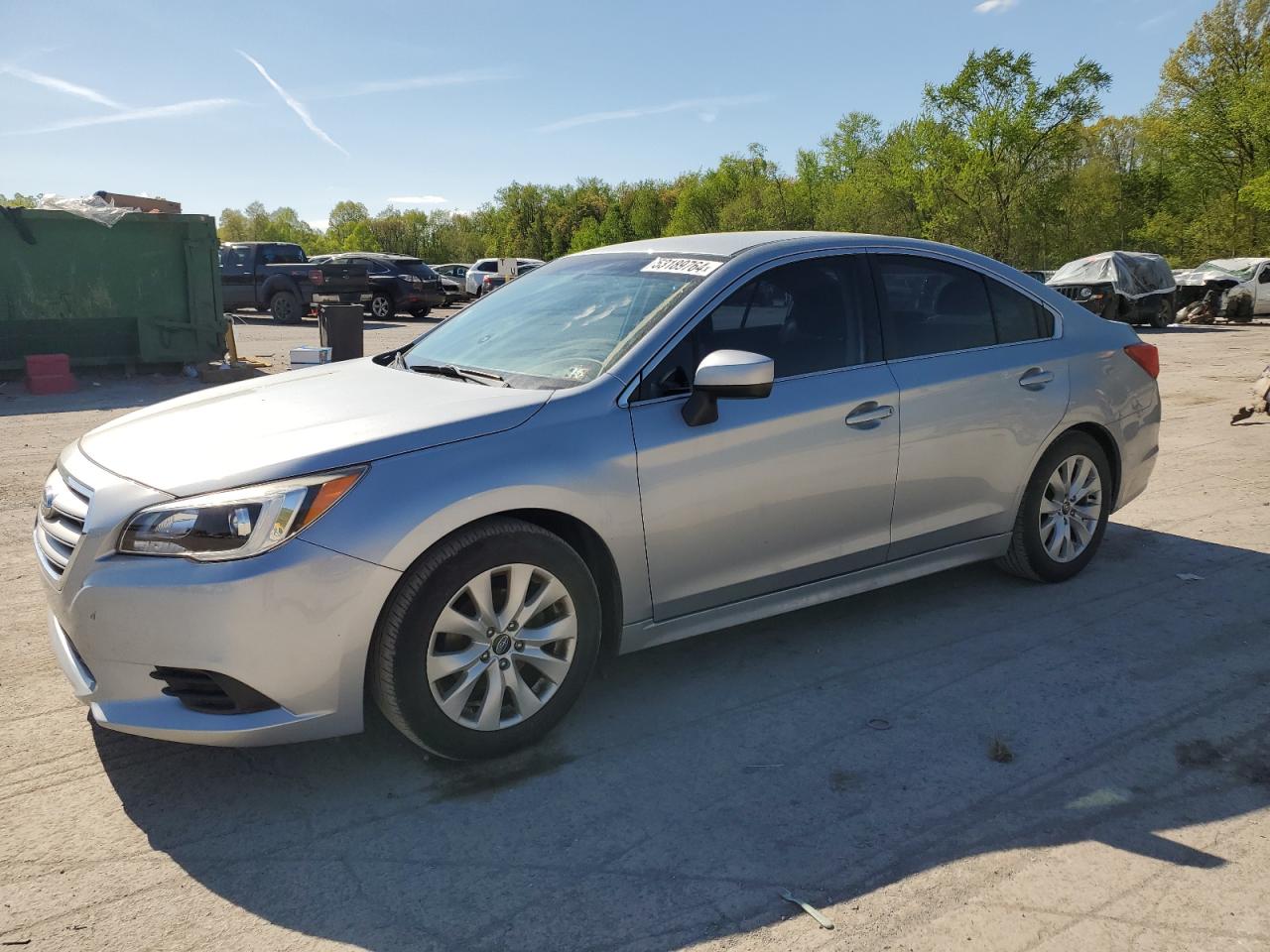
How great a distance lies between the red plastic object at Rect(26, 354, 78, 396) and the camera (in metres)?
11.8

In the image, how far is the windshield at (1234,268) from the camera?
2575cm

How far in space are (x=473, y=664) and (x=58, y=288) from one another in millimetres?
11828

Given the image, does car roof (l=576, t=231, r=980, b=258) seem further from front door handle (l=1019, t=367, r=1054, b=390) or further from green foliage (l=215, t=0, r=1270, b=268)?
green foliage (l=215, t=0, r=1270, b=268)

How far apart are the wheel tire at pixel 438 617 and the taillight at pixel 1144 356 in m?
3.37

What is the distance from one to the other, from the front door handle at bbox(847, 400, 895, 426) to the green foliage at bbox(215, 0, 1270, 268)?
41.0 meters

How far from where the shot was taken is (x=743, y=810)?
9.77ft

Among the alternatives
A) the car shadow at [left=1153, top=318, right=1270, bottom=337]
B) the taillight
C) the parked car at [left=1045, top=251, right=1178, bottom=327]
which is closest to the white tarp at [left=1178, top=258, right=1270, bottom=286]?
the car shadow at [left=1153, top=318, right=1270, bottom=337]

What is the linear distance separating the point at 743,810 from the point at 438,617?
1.09 m

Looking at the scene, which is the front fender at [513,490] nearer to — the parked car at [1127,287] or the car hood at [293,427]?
the car hood at [293,427]

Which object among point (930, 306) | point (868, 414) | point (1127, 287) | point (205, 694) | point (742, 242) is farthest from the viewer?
point (1127, 287)

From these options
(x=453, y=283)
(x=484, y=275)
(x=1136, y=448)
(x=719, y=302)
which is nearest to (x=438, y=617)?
(x=719, y=302)

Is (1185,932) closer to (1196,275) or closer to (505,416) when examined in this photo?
(505,416)

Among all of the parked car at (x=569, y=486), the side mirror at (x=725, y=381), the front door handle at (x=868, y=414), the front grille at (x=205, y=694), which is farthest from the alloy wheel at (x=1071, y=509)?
the front grille at (x=205, y=694)

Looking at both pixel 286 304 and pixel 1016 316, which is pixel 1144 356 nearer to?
pixel 1016 316
